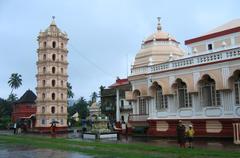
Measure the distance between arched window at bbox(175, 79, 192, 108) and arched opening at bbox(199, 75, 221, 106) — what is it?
1348 mm

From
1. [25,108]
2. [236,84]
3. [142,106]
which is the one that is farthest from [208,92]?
[25,108]

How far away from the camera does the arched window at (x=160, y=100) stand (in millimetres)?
26828

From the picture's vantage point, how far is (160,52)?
30.4m

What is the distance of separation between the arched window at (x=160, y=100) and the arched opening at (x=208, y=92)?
390 cm

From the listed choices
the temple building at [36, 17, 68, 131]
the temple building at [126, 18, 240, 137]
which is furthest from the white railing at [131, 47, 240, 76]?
the temple building at [36, 17, 68, 131]

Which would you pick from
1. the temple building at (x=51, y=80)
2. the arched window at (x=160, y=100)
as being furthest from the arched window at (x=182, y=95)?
the temple building at (x=51, y=80)

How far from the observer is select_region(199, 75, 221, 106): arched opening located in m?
22.9

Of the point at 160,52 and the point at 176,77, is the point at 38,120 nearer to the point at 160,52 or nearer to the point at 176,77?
the point at 160,52

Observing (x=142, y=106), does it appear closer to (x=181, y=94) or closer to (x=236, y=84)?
(x=181, y=94)

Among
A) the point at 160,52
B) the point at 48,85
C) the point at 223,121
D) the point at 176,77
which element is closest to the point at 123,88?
the point at 48,85

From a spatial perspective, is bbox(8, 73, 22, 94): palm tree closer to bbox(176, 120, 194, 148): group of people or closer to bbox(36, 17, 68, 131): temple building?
bbox(36, 17, 68, 131): temple building

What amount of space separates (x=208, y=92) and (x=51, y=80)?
2995 cm

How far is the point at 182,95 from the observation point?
25438 millimetres

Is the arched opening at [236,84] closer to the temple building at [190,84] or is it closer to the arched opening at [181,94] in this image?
the temple building at [190,84]
